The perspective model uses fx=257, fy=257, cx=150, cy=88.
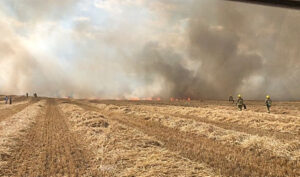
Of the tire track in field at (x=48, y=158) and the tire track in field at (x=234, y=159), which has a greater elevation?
the tire track in field at (x=234, y=159)

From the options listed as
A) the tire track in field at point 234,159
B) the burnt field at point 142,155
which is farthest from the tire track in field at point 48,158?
the tire track in field at point 234,159

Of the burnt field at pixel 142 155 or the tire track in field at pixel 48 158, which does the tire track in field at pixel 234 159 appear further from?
the tire track in field at pixel 48 158

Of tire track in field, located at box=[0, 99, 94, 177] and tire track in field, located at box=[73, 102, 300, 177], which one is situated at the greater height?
tire track in field, located at box=[73, 102, 300, 177]

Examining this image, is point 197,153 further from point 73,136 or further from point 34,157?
point 73,136

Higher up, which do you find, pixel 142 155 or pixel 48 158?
pixel 142 155

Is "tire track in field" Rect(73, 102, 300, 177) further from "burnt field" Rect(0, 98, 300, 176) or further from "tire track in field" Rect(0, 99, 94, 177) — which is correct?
"tire track in field" Rect(0, 99, 94, 177)

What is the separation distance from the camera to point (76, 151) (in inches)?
403

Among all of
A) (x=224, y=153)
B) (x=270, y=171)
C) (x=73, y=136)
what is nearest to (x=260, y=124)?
(x=224, y=153)

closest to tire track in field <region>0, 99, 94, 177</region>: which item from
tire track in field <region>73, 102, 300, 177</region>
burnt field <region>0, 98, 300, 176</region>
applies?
burnt field <region>0, 98, 300, 176</region>

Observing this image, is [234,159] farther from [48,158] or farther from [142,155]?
[48,158]

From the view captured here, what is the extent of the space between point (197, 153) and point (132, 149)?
2518 millimetres

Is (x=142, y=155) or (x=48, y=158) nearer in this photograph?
(x=48, y=158)

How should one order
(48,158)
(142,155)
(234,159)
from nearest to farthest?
(234,159) → (48,158) → (142,155)

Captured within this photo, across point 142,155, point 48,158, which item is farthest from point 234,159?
point 48,158
